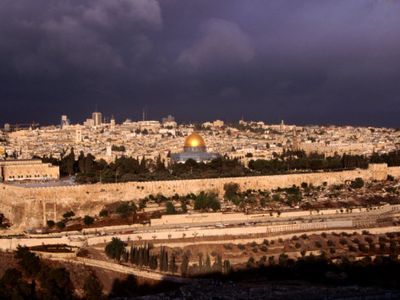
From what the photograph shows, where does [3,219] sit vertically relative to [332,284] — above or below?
Answer: above

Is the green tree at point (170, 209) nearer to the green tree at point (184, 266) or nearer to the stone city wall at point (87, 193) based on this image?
the stone city wall at point (87, 193)

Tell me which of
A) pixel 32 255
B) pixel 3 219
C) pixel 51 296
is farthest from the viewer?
pixel 3 219

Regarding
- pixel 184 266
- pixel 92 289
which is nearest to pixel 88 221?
pixel 184 266

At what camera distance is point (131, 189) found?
120 feet

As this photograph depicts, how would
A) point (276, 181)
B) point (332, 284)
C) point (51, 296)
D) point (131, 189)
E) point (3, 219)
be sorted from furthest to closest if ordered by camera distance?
point (276, 181)
point (131, 189)
point (3, 219)
point (332, 284)
point (51, 296)

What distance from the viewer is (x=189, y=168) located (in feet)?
147

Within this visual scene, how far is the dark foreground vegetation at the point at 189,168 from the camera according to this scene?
39.8 meters

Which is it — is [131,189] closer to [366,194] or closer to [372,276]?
[366,194]

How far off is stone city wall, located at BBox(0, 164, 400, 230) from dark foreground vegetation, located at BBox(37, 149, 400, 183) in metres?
1.57

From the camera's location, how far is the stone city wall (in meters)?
33.2

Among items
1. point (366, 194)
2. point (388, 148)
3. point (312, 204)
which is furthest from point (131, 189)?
point (388, 148)

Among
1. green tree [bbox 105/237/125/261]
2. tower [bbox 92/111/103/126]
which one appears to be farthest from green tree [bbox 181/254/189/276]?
tower [bbox 92/111/103/126]

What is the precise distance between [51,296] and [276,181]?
854 inches

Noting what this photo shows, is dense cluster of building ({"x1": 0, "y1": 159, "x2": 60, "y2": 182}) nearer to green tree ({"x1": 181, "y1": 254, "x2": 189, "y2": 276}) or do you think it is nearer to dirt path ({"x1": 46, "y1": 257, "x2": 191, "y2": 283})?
dirt path ({"x1": 46, "y1": 257, "x2": 191, "y2": 283})
